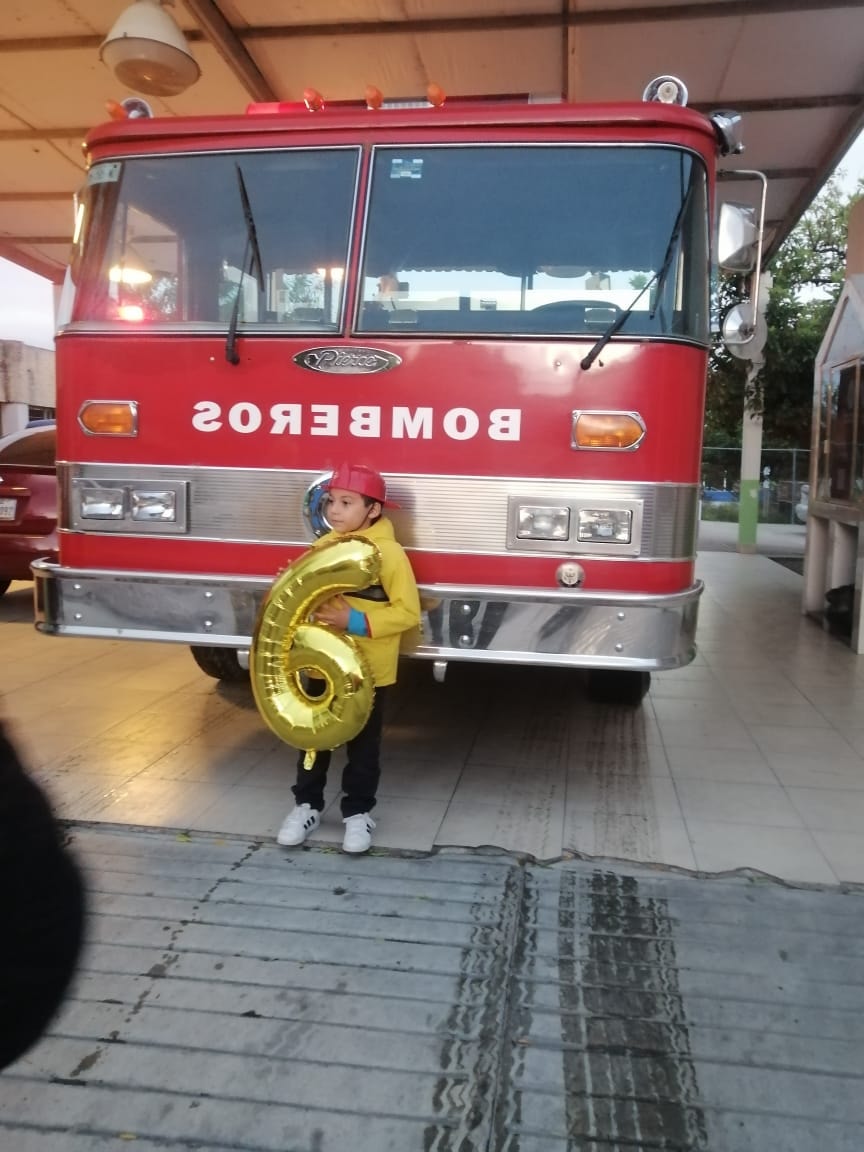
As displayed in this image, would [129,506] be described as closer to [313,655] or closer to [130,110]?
[313,655]

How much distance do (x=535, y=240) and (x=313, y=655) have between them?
1.88 metres

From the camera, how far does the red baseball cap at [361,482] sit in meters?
Result: 3.48

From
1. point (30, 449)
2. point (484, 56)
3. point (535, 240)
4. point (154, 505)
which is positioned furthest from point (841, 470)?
point (30, 449)

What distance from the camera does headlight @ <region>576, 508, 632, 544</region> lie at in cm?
368

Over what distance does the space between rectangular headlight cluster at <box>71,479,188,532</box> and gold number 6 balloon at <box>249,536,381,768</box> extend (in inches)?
30.6

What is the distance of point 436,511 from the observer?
12.5 ft

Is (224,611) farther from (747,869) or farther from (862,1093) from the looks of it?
(862,1093)

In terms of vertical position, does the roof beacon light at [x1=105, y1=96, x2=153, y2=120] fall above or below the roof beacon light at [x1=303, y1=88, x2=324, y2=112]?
below

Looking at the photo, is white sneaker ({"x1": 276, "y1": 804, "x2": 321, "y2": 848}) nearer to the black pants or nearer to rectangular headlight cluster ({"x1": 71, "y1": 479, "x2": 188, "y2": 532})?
the black pants

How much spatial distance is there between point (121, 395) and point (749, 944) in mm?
3100

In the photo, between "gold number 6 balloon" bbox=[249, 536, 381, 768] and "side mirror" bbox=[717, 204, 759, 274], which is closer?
"gold number 6 balloon" bbox=[249, 536, 381, 768]

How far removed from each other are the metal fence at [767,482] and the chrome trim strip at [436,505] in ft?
61.8

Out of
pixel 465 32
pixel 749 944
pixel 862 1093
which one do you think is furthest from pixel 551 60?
pixel 862 1093

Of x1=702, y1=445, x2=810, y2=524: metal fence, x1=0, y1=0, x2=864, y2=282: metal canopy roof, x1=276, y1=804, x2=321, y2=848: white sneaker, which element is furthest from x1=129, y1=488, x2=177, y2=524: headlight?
x1=702, y1=445, x2=810, y2=524: metal fence
